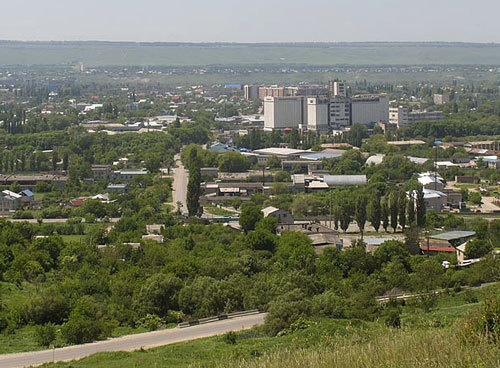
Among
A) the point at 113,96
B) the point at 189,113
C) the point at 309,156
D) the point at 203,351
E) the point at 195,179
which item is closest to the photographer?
the point at 203,351

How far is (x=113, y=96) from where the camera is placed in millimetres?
61938

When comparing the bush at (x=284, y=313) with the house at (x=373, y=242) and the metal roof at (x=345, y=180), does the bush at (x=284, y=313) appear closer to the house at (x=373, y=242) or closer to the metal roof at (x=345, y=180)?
the house at (x=373, y=242)

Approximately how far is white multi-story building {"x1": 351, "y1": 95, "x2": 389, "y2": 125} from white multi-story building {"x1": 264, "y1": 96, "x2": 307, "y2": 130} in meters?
2.07

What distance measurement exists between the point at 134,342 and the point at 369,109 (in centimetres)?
3175

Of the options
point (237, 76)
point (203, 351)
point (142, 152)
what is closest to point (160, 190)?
point (142, 152)

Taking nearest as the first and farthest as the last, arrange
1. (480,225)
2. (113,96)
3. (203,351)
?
(203,351) < (480,225) < (113,96)

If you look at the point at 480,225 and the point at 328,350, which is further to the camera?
the point at 480,225

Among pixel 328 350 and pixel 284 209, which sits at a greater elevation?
pixel 328 350

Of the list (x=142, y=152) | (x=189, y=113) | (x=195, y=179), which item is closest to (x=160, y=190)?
(x=195, y=179)

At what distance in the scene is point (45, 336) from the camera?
8430mm

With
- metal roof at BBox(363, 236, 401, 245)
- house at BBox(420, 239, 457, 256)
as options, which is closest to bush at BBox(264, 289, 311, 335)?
house at BBox(420, 239, 457, 256)

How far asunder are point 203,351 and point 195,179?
435 inches

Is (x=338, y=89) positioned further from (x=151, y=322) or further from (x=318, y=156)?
(x=151, y=322)

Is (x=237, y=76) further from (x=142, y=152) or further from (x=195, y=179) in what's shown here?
(x=195, y=179)
